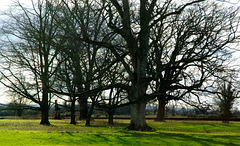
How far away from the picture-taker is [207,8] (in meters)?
15.8

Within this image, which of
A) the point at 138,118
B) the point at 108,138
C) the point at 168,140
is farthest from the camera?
the point at 138,118

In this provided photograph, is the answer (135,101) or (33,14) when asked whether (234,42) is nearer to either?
(135,101)

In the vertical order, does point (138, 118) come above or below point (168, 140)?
above

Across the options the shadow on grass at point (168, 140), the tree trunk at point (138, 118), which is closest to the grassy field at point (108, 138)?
the shadow on grass at point (168, 140)

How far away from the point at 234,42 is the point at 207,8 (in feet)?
9.49

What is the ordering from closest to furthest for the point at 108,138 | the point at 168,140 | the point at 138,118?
the point at 168,140 < the point at 108,138 < the point at 138,118

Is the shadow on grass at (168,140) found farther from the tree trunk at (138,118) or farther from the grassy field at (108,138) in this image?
the tree trunk at (138,118)

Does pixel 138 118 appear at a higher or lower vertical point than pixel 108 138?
higher

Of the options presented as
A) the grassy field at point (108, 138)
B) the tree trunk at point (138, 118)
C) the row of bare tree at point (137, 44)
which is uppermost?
the row of bare tree at point (137, 44)

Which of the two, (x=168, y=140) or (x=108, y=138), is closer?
(x=168, y=140)

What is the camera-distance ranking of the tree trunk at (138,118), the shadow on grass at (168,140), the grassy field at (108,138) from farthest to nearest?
the tree trunk at (138,118), the shadow on grass at (168,140), the grassy field at (108,138)

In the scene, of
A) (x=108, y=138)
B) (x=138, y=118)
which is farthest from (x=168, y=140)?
(x=138, y=118)

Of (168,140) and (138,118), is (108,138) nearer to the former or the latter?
(168,140)

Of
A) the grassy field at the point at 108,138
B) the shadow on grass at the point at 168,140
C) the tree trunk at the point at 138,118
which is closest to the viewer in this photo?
the grassy field at the point at 108,138
